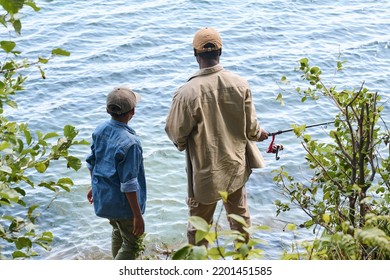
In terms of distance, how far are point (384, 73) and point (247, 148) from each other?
6596 millimetres

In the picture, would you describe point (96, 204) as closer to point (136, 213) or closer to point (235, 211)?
point (136, 213)

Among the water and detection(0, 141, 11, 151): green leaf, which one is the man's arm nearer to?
detection(0, 141, 11, 151): green leaf

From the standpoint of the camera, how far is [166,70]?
11766 millimetres

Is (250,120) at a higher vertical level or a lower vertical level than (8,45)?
lower

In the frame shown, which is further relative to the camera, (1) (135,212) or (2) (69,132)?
(1) (135,212)

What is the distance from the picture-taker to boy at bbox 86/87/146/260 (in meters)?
5.25

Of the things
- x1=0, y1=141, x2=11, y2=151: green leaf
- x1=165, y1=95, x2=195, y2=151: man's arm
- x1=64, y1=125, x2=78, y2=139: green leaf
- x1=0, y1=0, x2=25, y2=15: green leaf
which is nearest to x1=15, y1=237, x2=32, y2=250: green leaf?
x1=0, y1=141, x2=11, y2=151: green leaf

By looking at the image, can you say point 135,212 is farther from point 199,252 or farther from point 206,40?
point 199,252

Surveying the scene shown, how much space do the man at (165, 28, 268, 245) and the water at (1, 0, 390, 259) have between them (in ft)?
5.96

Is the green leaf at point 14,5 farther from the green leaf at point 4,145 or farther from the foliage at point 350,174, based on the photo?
the foliage at point 350,174

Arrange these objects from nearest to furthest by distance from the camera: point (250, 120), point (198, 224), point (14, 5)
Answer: point (198, 224) → point (14, 5) → point (250, 120)

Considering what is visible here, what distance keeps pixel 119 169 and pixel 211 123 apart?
2.44 ft

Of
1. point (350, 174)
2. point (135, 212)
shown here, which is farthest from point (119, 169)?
point (350, 174)

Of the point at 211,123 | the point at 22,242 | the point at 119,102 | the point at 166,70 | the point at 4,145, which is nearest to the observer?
the point at 4,145
